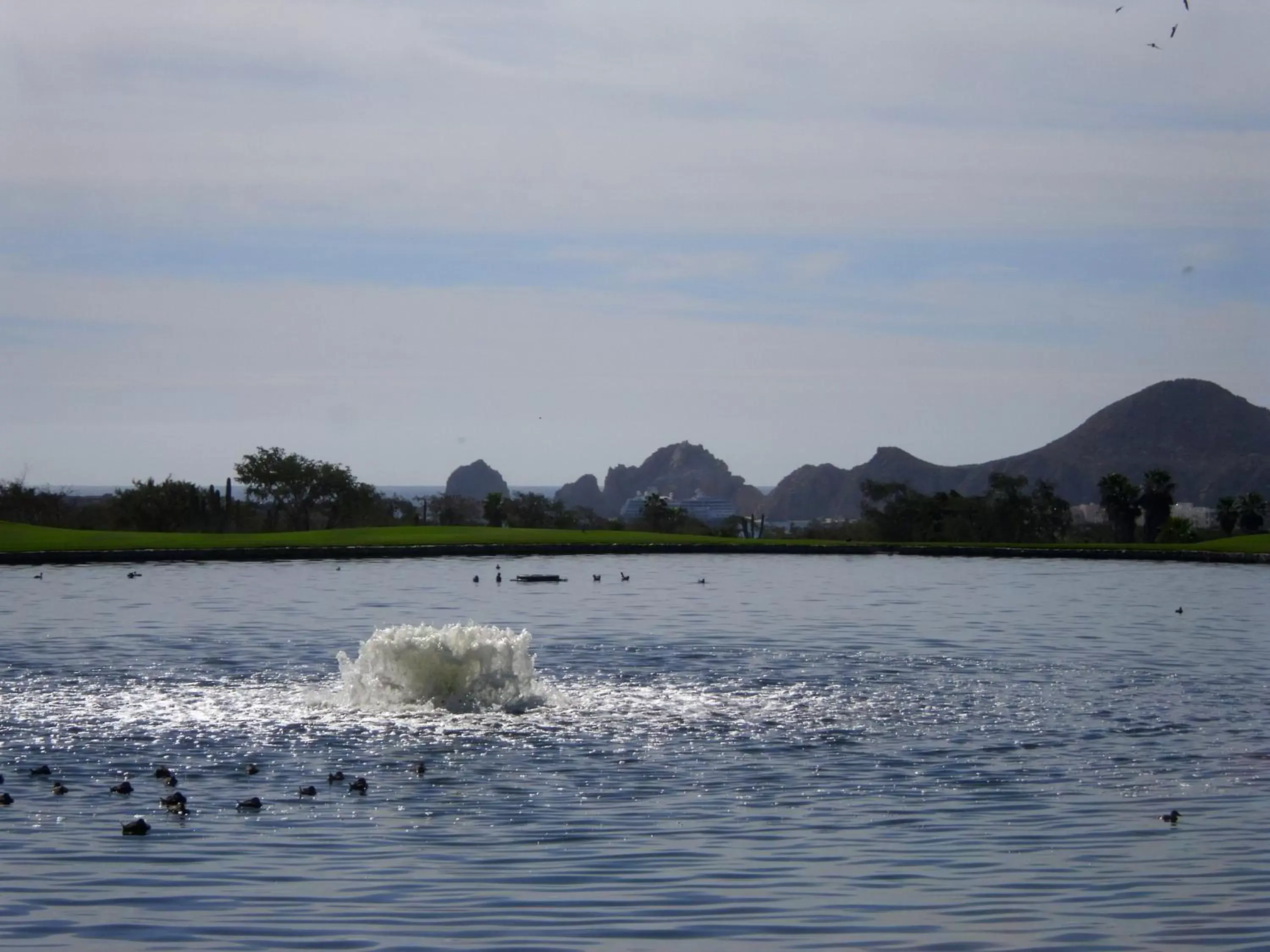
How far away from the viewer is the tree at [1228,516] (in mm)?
82562

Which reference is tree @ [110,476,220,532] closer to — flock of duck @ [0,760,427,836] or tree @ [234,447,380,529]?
tree @ [234,447,380,529]

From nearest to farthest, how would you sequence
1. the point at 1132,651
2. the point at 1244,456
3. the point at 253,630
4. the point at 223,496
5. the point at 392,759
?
the point at 392,759, the point at 1132,651, the point at 253,630, the point at 223,496, the point at 1244,456

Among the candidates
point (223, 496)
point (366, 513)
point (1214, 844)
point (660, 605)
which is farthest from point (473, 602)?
point (223, 496)

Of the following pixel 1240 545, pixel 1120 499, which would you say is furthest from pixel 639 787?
pixel 1120 499

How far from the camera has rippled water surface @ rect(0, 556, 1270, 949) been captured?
1141cm

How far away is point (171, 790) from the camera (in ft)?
52.3

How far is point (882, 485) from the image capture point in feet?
274

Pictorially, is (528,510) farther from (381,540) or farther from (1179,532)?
(1179,532)

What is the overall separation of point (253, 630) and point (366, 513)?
166ft

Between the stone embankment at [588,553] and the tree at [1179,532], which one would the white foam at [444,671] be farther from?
the tree at [1179,532]

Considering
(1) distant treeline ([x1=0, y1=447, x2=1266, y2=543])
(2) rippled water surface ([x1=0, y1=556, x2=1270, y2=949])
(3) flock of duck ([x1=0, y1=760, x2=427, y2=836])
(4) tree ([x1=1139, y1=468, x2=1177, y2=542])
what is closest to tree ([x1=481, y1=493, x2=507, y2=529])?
(1) distant treeline ([x1=0, y1=447, x2=1266, y2=543])

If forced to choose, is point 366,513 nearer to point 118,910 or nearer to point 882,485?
point 882,485

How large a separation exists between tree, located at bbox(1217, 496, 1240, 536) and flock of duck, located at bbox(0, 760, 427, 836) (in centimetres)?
7339

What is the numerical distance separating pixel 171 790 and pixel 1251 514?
77.4m
